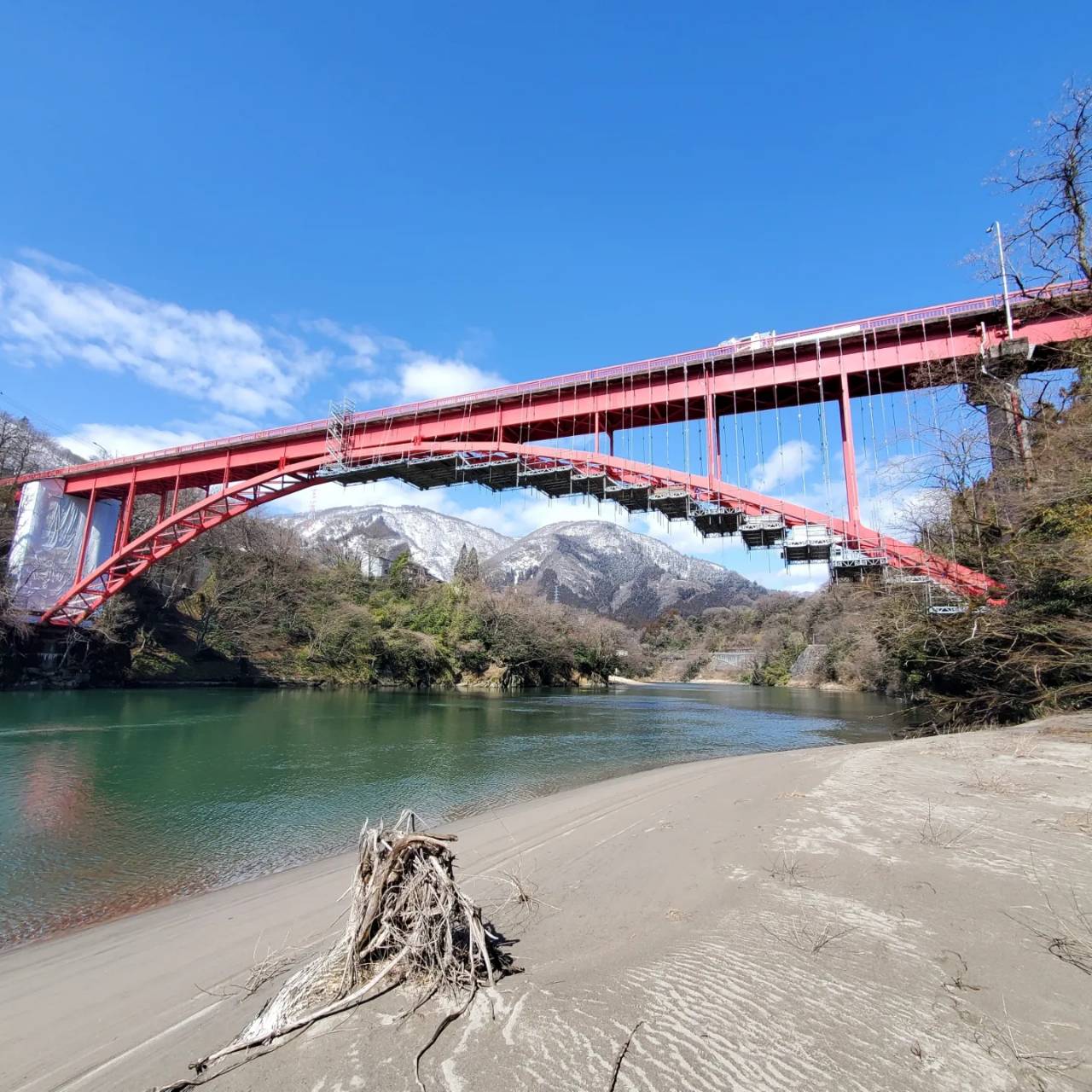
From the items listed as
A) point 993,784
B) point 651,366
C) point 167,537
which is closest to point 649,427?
point 651,366

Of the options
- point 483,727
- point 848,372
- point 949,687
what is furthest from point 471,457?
point 949,687

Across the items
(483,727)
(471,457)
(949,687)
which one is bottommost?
(483,727)

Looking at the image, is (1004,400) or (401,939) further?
(1004,400)

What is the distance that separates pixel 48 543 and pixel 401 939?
30.8 m

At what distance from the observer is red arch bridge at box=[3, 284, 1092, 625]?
41.9 ft

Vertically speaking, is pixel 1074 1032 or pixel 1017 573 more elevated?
pixel 1017 573

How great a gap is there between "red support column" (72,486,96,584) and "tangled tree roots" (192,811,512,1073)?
98.6 feet

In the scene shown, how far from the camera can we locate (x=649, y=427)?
18156 millimetres

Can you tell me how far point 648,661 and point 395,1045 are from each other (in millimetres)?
80674

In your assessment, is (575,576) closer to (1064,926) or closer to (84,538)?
(84,538)

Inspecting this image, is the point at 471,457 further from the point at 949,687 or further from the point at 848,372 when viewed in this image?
the point at 949,687

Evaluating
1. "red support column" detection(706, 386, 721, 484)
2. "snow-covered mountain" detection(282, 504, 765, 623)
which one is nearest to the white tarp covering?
"red support column" detection(706, 386, 721, 484)

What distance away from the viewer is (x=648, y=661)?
80188 millimetres

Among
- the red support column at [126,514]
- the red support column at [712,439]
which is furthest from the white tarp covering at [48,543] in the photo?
the red support column at [712,439]
